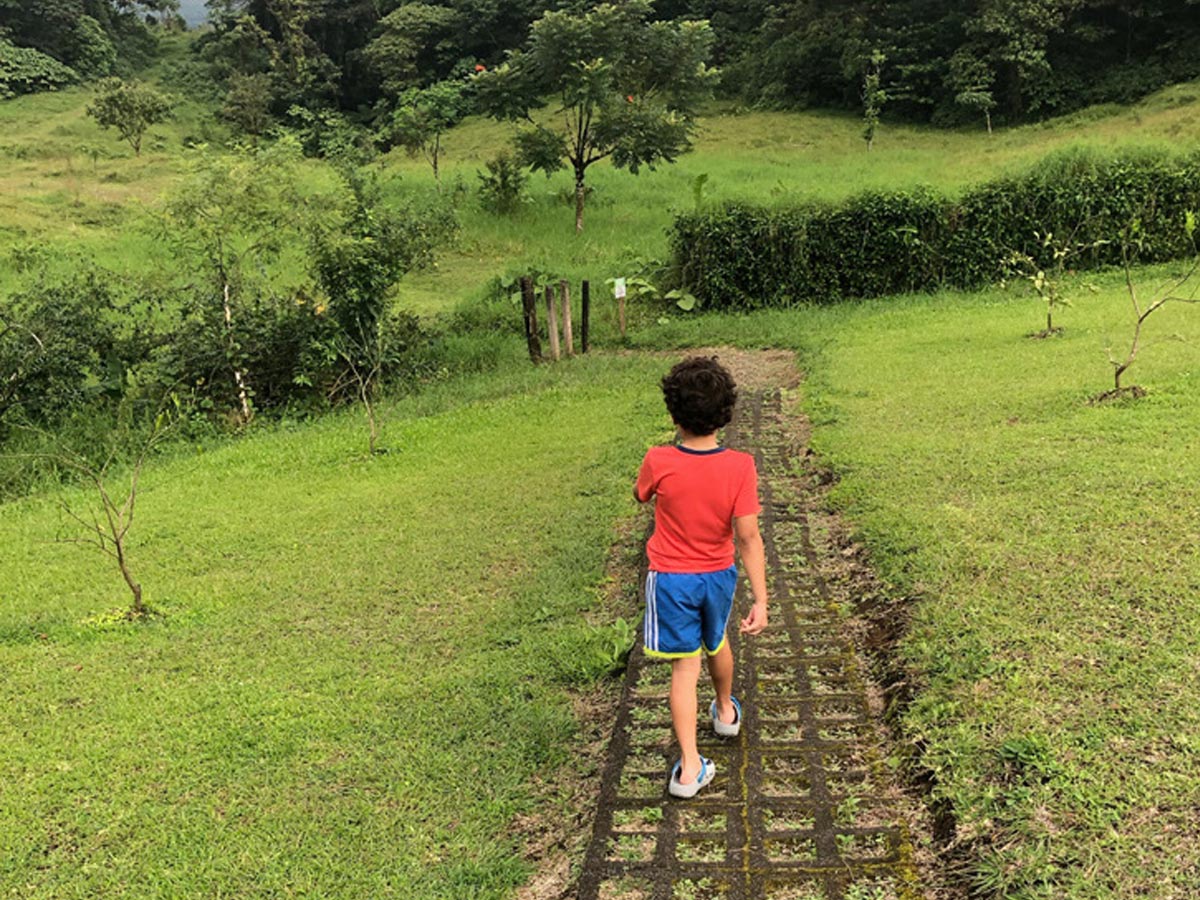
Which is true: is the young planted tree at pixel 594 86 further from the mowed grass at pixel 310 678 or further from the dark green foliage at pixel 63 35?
the dark green foliage at pixel 63 35

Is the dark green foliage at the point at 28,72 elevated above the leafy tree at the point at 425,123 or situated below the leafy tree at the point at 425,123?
above

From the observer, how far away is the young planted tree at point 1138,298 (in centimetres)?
636

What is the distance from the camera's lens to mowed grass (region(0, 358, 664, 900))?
111 inches

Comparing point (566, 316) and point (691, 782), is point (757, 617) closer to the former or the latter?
point (691, 782)

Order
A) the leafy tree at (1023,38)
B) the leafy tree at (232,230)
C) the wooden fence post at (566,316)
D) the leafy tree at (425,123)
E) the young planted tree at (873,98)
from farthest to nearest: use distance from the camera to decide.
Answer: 1. the leafy tree at (1023,38)
2. the young planted tree at (873,98)
3. the leafy tree at (425,123)
4. the wooden fence post at (566,316)
5. the leafy tree at (232,230)

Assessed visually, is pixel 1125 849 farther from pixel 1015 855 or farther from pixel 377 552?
pixel 377 552

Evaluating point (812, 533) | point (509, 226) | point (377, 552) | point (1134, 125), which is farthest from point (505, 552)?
point (1134, 125)

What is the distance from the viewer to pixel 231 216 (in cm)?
1034

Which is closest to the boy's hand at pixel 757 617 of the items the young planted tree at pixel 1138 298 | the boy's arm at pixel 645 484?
the boy's arm at pixel 645 484

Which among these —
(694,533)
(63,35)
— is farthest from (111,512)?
(63,35)

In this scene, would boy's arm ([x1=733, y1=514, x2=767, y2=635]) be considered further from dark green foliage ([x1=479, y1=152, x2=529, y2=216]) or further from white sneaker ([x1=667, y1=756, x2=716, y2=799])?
dark green foliage ([x1=479, y1=152, x2=529, y2=216])

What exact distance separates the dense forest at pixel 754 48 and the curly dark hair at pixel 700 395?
24380 mm

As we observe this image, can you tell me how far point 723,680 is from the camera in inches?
119

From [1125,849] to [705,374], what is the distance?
5.70 ft
